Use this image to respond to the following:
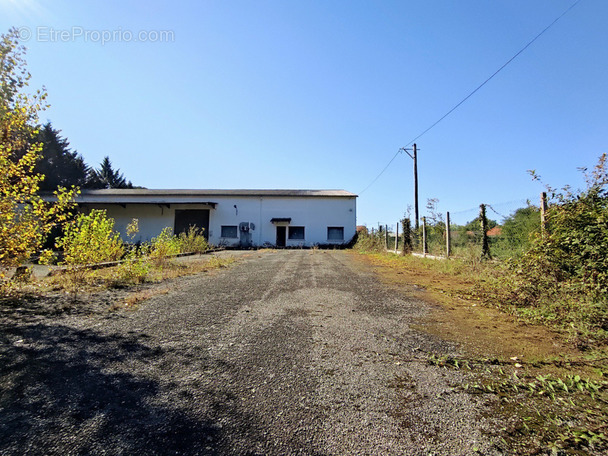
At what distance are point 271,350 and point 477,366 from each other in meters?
1.74

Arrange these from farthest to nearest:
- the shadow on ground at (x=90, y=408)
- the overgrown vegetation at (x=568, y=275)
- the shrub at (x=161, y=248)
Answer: the shrub at (x=161, y=248) < the overgrown vegetation at (x=568, y=275) < the shadow on ground at (x=90, y=408)

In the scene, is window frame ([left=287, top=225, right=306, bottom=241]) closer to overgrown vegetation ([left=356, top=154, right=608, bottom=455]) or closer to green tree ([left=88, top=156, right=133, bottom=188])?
overgrown vegetation ([left=356, top=154, right=608, bottom=455])

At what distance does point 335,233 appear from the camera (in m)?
24.8

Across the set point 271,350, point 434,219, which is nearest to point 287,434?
point 271,350

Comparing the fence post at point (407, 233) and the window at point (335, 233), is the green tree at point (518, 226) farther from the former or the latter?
the window at point (335, 233)

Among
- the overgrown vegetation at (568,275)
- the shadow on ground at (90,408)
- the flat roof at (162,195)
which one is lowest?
the shadow on ground at (90,408)

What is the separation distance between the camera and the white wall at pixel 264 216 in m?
24.7

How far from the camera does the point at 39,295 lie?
4.44 meters

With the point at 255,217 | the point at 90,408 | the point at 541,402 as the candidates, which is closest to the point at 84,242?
the point at 90,408

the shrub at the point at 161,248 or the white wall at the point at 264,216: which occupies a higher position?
the white wall at the point at 264,216

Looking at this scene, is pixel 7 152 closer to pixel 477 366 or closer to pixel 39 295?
pixel 39 295

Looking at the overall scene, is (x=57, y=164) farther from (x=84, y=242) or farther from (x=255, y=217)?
(x=84, y=242)

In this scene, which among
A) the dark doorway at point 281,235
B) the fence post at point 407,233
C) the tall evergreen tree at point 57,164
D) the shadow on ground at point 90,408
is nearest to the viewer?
the shadow on ground at point 90,408

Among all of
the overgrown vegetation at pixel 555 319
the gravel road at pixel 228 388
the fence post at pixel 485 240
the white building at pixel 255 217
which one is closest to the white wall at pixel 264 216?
the white building at pixel 255 217
